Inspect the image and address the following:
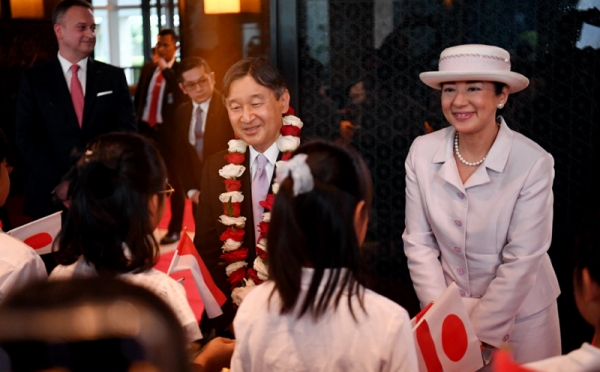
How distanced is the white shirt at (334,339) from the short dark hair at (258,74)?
46.7 inches

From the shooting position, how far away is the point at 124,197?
1.88 meters

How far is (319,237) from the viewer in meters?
1.62

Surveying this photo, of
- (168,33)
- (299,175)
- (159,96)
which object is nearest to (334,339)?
(299,175)

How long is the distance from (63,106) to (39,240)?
1.55 metres

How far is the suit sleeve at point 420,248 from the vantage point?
2553 millimetres

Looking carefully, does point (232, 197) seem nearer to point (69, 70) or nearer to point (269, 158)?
point (269, 158)

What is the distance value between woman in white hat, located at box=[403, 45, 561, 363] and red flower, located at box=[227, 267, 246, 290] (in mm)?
655

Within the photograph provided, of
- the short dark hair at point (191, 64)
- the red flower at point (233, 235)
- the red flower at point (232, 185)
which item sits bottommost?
the red flower at point (233, 235)

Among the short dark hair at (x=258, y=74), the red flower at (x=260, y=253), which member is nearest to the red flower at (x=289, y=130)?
the short dark hair at (x=258, y=74)

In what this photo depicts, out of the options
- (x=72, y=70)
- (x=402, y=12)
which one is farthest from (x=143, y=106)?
(x=402, y=12)

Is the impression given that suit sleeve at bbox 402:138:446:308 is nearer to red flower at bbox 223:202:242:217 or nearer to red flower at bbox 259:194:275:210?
red flower at bbox 259:194:275:210

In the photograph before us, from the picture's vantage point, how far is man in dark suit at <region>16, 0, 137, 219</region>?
12.9ft

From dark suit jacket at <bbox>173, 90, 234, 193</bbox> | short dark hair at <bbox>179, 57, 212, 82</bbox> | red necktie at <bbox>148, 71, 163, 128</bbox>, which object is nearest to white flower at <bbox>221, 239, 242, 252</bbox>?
dark suit jacket at <bbox>173, 90, 234, 193</bbox>

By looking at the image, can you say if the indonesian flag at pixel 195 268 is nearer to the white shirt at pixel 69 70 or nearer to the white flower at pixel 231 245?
the white flower at pixel 231 245
